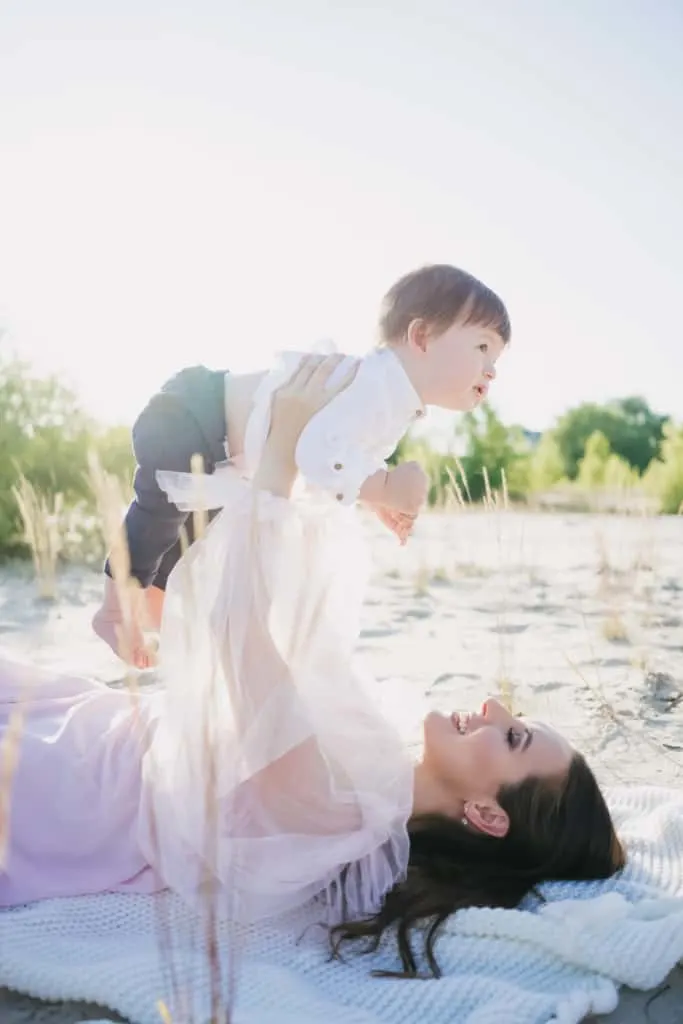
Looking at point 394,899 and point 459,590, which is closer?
point 394,899

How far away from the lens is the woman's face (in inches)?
75.7

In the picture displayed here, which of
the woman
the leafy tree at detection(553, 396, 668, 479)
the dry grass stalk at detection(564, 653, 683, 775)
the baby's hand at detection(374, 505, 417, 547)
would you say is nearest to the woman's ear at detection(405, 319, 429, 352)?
the baby's hand at detection(374, 505, 417, 547)

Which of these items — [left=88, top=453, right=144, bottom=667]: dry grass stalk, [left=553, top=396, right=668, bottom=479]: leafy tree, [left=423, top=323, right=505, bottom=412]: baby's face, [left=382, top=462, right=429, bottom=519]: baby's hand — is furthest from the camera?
[left=553, top=396, right=668, bottom=479]: leafy tree

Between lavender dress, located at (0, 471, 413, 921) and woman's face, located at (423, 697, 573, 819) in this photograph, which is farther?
woman's face, located at (423, 697, 573, 819)

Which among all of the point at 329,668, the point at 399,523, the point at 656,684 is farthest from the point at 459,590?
the point at 329,668

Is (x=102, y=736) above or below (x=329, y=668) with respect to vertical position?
below

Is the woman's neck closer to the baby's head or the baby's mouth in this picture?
the baby's mouth

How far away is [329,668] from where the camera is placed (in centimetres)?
192

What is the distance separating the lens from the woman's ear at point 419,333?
2459 millimetres

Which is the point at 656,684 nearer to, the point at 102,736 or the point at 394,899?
the point at 394,899

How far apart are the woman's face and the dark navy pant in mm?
858

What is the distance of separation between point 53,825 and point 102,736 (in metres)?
0.21

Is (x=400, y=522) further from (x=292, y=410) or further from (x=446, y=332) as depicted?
(x=446, y=332)

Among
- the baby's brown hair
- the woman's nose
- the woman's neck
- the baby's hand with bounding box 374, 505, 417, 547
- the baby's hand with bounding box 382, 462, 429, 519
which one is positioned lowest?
the woman's neck
